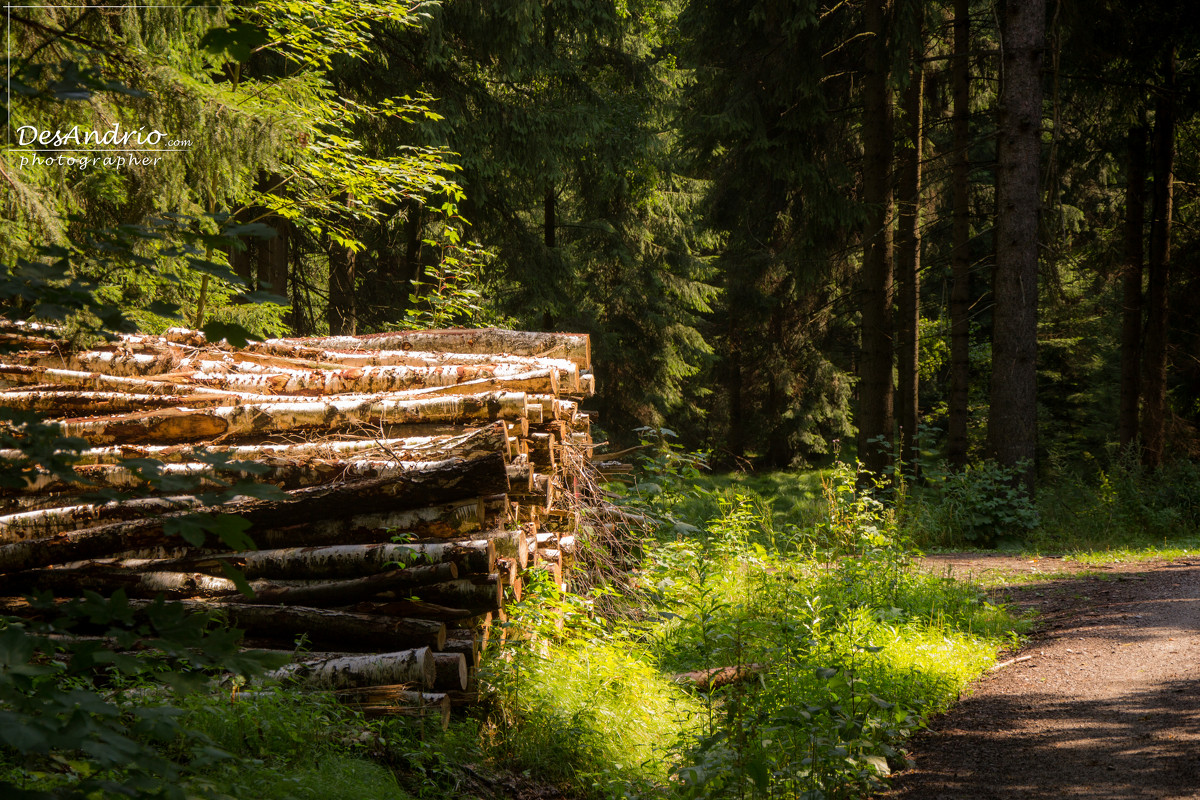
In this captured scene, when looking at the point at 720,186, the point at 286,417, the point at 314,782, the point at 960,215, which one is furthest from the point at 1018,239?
the point at 314,782

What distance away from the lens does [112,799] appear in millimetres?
2361

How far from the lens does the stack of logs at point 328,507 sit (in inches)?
184

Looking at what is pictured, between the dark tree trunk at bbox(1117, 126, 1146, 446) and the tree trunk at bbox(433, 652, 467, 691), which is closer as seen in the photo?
the tree trunk at bbox(433, 652, 467, 691)

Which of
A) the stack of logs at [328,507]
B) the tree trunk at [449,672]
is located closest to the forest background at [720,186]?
the stack of logs at [328,507]

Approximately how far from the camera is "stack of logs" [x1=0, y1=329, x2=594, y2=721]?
15.3 ft

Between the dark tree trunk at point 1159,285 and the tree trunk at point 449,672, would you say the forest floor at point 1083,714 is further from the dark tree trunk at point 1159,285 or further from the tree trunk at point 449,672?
the dark tree trunk at point 1159,285

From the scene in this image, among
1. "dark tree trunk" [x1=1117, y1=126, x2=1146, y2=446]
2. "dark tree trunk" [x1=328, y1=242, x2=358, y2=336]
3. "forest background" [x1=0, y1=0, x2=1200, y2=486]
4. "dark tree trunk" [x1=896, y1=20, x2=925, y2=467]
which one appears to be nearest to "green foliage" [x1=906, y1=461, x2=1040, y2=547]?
"forest background" [x1=0, y1=0, x2=1200, y2=486]

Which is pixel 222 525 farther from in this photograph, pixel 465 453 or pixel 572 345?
pixel 572 345

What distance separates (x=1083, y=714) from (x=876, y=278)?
10.2m

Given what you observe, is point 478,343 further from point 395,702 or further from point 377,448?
point 395,702

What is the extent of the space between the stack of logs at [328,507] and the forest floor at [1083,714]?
2.80m

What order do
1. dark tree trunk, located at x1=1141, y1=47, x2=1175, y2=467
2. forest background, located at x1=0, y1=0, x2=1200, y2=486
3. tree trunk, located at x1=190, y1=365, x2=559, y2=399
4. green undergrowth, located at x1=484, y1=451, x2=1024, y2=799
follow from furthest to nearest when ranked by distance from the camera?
dark tree trunk, located at x1=1141, y1=47, x2=1175, y2=467 → forest background, located at x1=0, y1=0, x2=1200, y2=486 → tree trunk, located at x1=190, y1=365, x2=559, y2=399 → green undergrowth, located at x1=484, y1=451, x2=1024, y2=799

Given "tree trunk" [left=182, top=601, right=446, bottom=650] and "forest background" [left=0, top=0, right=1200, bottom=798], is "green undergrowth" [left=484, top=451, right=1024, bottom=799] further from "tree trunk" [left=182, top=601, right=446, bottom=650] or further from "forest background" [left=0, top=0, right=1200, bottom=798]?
"tree trunk" [left=182, top=601, right=446, bottom=650]

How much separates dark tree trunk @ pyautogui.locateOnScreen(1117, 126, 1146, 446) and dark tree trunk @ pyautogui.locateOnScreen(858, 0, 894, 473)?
6540 millimetres
